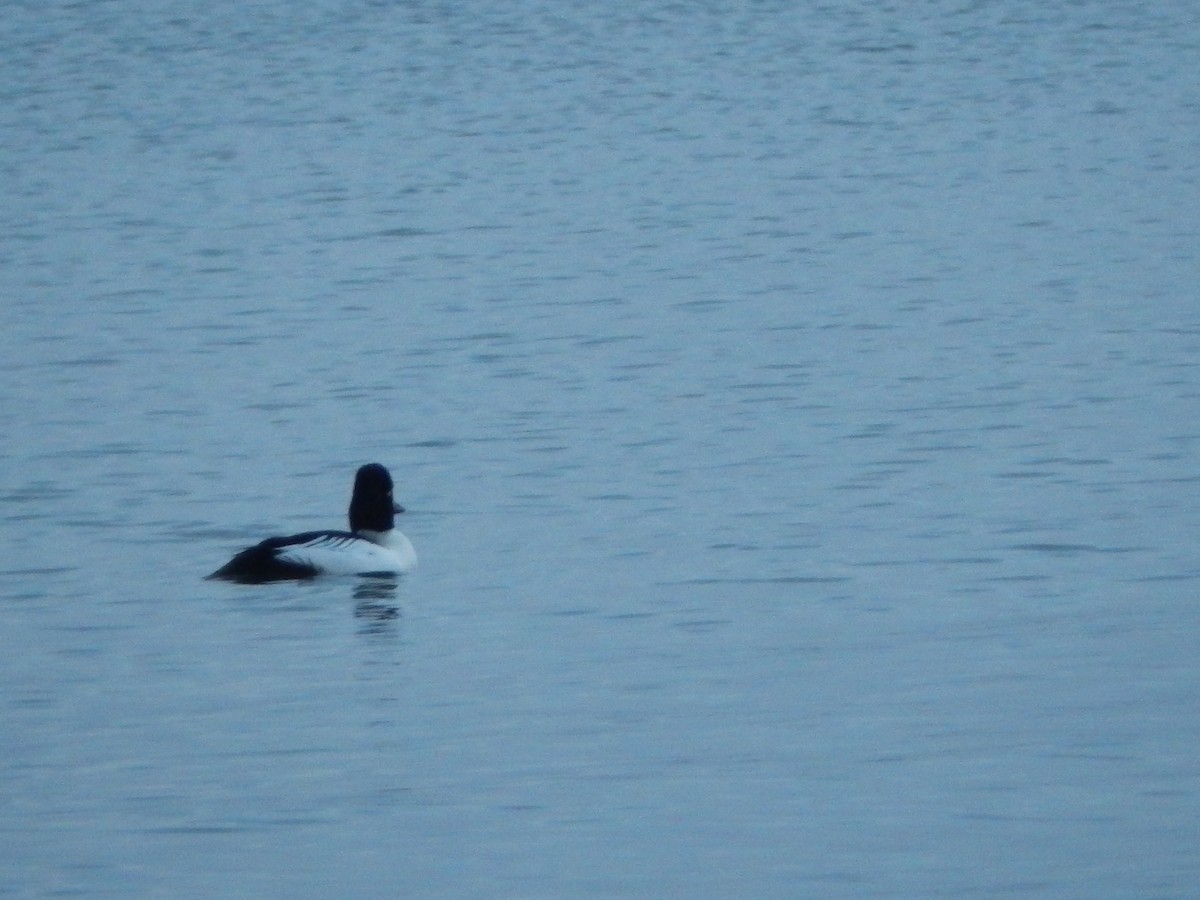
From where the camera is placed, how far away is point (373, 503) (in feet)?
42.0

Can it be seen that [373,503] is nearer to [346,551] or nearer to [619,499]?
[346,551]

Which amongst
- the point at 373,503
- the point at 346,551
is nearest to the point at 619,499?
the point at 373,503

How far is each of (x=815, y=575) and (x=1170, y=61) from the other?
22.5 metres

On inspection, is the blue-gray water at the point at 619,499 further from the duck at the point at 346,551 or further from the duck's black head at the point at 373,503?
the duck's black head at the point at 373,503

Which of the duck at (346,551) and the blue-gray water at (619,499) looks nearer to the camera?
the blue-gray water at (619,499)

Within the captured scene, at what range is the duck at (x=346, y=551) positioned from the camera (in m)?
12.2

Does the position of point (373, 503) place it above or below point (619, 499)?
above

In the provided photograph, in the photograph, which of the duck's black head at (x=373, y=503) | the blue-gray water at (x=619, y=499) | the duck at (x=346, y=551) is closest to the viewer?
the blue-gray water at (x=619, y=499)

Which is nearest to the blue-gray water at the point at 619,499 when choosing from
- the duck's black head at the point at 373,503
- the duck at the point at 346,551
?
the duck at the point at 346,551

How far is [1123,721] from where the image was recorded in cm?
952

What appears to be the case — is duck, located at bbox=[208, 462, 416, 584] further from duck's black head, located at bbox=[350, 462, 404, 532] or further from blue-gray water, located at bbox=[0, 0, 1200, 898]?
blue-gray water, located at bbox=[0, 0, 1200, 898]

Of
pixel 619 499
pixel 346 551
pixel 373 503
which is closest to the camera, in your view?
pixel 346 551

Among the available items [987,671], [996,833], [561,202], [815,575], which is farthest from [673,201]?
[996,833]

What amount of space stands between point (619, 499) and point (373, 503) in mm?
1532
